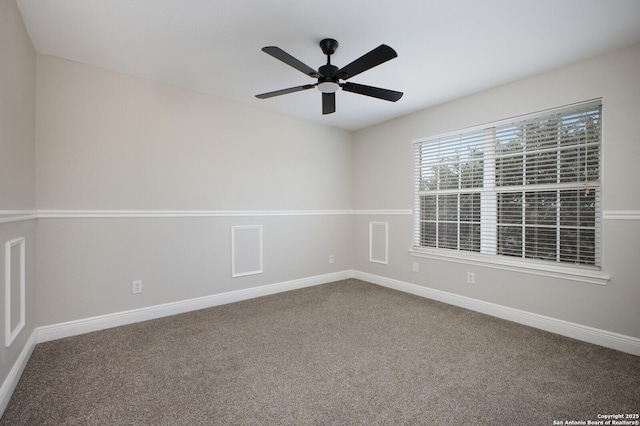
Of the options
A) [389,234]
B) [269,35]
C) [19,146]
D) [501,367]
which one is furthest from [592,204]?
[19,146]

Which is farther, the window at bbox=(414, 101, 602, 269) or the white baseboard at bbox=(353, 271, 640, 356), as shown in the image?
the window at bbox=(414, 101, 602, 269)

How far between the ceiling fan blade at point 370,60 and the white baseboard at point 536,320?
8.78 feet

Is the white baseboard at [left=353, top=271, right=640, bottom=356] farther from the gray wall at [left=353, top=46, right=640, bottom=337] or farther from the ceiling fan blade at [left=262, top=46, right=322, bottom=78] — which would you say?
the ceiling fan blade at [left=262, top=46, right=322, bottom=78]

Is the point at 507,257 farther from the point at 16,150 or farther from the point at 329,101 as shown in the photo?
the point at 16,150

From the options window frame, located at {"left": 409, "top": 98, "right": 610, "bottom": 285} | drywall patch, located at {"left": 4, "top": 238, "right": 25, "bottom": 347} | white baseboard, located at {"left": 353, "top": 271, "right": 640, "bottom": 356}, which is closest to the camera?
drywall patch, located at {"left": 4, "top": 238, "right": 25, "bottom": 347}

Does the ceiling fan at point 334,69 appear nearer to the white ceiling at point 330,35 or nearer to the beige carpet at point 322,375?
the white ceiling at point 330,35

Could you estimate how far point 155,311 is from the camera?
298 centimetres

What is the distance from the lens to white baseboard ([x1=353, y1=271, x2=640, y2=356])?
2.32m

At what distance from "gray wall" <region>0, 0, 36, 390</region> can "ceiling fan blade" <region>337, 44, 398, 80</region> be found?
203cm

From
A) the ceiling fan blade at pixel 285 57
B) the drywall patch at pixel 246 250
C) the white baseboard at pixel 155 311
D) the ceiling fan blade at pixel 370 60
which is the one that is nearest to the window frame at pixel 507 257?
the white baseboard at pixel 155 311

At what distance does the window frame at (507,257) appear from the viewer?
247cm

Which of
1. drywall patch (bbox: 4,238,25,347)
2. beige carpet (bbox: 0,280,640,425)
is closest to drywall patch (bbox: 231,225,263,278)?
beige carpet (bbox: 0,280,640,425)

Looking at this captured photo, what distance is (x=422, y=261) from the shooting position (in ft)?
12.4

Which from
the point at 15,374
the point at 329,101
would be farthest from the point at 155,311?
the point at 329,101
